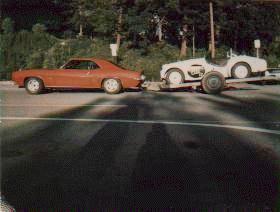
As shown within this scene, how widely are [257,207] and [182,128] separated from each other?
421 centimetres

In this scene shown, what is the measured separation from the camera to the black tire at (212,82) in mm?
14711

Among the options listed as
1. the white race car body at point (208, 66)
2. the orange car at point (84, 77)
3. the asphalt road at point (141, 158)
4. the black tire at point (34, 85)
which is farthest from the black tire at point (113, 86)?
the asphalt road at point (141, 158)

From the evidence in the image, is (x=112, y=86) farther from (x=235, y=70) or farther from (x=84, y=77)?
(x=235, y=70)

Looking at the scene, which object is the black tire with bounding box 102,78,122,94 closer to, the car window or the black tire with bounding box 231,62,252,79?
the car window

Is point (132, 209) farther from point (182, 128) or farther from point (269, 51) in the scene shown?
point (269, 51)

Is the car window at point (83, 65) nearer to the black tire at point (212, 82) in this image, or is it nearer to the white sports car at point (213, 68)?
the white sports car at point (213, 68)

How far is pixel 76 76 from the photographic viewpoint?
1548 cm

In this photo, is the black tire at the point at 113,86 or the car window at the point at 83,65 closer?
the black tire at the point at 113,86

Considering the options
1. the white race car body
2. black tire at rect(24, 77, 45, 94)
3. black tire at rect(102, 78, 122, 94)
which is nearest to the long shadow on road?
the white race car body

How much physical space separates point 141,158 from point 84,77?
10121mm

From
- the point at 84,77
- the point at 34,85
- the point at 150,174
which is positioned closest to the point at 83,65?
the point at 84,77

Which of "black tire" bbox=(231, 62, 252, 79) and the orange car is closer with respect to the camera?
"black tire" bbox=(231, 62, 252, 79)

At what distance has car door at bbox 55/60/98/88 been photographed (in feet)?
50.8

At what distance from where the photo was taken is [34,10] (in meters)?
39.6
